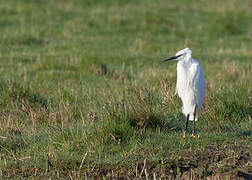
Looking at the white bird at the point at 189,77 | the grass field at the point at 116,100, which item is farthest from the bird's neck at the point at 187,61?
the grass field at the point at 116,100

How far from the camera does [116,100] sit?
7062 millimetres

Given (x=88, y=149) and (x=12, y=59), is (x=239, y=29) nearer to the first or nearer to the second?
(x=12, y=59)

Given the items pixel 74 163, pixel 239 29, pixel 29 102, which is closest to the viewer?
pixel 74 163

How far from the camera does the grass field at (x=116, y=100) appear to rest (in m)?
5.05

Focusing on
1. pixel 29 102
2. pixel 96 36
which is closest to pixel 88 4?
pixel 96 36

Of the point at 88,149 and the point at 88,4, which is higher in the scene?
the point at 88,4

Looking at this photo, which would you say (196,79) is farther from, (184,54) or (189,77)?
(184,54)

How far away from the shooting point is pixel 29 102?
7031mm

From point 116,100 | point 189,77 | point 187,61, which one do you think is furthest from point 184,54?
point 116,100

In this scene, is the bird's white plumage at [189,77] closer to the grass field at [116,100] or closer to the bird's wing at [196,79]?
the bird's wing at [196,79]

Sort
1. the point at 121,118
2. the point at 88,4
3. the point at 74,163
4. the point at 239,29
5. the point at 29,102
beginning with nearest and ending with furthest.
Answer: the point at 74,163, the point at 121,118, the point at 29,102, the point at 239,29, the point at 88,4

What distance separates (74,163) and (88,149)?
29 cm

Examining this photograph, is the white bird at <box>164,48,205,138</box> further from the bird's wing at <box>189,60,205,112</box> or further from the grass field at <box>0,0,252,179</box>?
the grass field at <box>0,0,252,179</box>

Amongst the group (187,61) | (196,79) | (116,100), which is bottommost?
(116,100)
